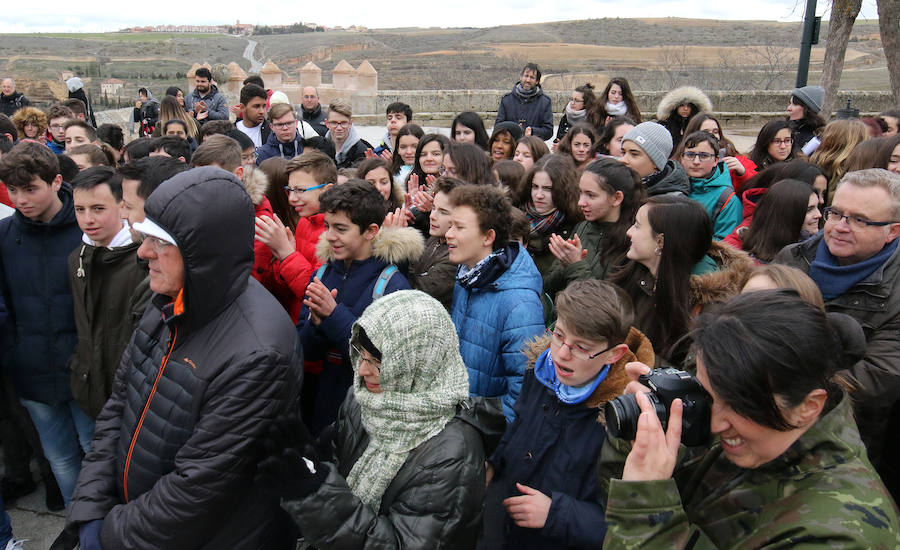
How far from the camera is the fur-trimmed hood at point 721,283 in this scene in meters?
2.63

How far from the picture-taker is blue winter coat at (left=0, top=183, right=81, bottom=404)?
10.8 ft

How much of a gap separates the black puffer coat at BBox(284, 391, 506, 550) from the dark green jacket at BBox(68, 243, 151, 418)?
1.84 metres

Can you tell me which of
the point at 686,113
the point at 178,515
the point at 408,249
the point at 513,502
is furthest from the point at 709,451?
the point at 686,113

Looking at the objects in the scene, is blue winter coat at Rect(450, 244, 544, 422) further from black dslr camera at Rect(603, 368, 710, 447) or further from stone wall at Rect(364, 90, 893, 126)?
stone wall at Rect(364, 90, 893, 126)

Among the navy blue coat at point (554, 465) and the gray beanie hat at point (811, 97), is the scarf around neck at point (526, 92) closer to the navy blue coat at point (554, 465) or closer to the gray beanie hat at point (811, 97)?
the gray beanie hat at point (811, 97)

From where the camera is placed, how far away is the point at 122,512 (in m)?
2.01

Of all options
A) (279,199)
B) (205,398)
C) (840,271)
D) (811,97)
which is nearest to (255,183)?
(279,199)

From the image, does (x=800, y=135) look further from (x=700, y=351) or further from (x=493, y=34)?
(x=493, y=34)

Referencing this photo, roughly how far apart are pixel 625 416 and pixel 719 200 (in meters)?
→ 3.61

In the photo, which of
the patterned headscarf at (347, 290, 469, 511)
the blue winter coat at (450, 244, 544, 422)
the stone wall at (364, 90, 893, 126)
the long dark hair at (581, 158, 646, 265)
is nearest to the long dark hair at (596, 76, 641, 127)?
the long dark hair at (581, 158, 646, 265)

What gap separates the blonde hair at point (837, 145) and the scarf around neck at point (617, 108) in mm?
2662

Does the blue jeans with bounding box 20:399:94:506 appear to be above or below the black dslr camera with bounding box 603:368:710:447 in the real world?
below

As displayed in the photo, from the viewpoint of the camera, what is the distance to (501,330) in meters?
2.79

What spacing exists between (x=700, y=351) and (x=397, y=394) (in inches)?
36.7
